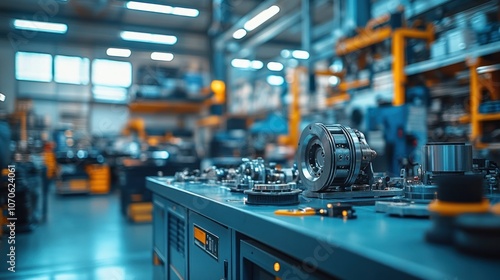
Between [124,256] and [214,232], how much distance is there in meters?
2.06

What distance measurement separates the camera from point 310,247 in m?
0.68

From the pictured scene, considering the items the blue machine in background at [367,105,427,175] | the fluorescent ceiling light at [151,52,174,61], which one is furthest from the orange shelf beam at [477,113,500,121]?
the fluorescent ceiling light at [151,52,174,61]

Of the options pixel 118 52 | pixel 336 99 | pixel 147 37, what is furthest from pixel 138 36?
pixel 336 99

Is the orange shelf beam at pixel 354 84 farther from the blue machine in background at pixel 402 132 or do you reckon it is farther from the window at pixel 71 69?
the window at pixel 71 69

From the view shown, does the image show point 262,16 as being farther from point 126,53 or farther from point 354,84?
point 126,53

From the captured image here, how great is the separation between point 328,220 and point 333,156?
302 millimetres

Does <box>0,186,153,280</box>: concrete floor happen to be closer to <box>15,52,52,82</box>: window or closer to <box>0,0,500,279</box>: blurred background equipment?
<box>0,0,500,279</box>: blurred background equipment

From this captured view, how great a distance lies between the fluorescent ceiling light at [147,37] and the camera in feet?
25.4

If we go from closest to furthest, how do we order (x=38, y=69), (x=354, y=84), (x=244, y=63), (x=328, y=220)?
1. (x=328, y=220)
2. (x=354, y=84)
3. (x=38, y=69)
4. (x=244, y=63)

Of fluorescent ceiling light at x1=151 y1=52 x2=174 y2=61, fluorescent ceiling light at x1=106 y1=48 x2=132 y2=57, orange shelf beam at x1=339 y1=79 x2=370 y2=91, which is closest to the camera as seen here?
orange shelf beam at x1=339 y1=79 x2=370 y2=91

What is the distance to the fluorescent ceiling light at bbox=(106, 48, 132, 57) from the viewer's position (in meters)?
8.74

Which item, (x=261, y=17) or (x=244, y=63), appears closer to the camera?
(x=261, y=17)

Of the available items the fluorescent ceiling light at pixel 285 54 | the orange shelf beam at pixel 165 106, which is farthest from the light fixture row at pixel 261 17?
the fluorescent ceiling light at pixel 285 54

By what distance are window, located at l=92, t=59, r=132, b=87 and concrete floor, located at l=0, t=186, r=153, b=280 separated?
227 inches
